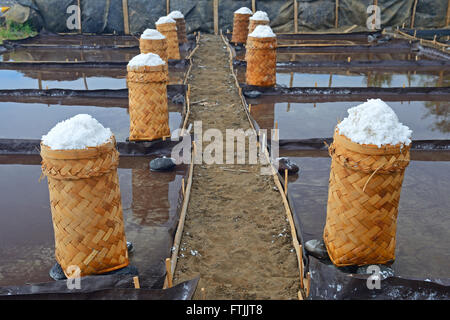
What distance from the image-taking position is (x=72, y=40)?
57.4 feet

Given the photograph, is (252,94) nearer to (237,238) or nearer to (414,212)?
(414,212)

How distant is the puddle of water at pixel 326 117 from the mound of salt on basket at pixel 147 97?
2.13 meters

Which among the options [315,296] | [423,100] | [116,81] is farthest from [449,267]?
[116,81]

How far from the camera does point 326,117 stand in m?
8.17

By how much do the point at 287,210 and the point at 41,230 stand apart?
102 inches

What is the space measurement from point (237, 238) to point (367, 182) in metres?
1.49

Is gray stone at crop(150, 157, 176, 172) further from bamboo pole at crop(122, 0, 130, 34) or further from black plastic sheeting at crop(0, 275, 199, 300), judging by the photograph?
bamboo pole at crop(122, 0, 130, 34)

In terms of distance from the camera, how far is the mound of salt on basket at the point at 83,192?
122 inches

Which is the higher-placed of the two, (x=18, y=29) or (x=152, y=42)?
(x=18, y=29)

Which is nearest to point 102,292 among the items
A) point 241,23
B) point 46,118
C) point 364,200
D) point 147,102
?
point 364,200

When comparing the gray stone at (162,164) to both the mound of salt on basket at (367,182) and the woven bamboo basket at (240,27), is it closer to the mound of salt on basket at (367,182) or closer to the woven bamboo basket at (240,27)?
the mound of salt on basket at (367,182)

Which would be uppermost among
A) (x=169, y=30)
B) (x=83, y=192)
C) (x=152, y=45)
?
(x=169, y=30)

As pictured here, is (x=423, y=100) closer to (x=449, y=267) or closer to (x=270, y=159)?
(x=270, y=159)
